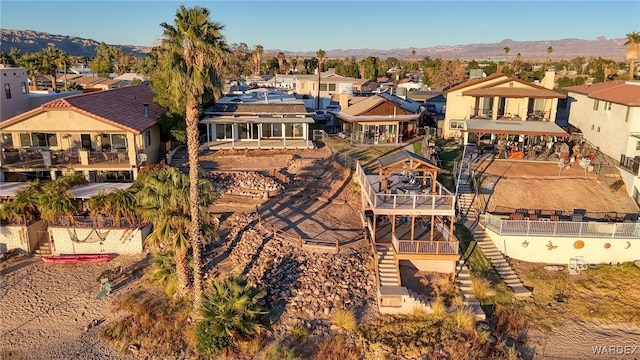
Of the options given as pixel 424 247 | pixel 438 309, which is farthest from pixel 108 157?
pixel 438 309

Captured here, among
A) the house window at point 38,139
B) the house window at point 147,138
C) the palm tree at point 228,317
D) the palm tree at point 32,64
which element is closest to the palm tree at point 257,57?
the palm tree at point 32,64

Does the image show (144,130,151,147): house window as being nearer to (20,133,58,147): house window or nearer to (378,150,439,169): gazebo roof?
(20,133,58,147): house window

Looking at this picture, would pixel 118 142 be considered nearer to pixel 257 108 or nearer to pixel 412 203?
pixel 257 108

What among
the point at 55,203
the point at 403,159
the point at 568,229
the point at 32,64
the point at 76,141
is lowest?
the point at 568,229

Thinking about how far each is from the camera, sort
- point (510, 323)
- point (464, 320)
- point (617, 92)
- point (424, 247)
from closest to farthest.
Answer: point (464, 320) < point (510, 323) < point (424, 247) < point (617, 92)

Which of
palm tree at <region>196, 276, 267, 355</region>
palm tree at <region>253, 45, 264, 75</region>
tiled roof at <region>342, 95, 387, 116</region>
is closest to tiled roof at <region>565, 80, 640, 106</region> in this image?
tiled roof at <region>342, 95, 387, 116</region>

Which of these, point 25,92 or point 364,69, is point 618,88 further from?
point 364,69

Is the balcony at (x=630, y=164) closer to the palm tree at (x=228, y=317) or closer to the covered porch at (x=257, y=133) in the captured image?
the covered porch at (x=257, y=133)
